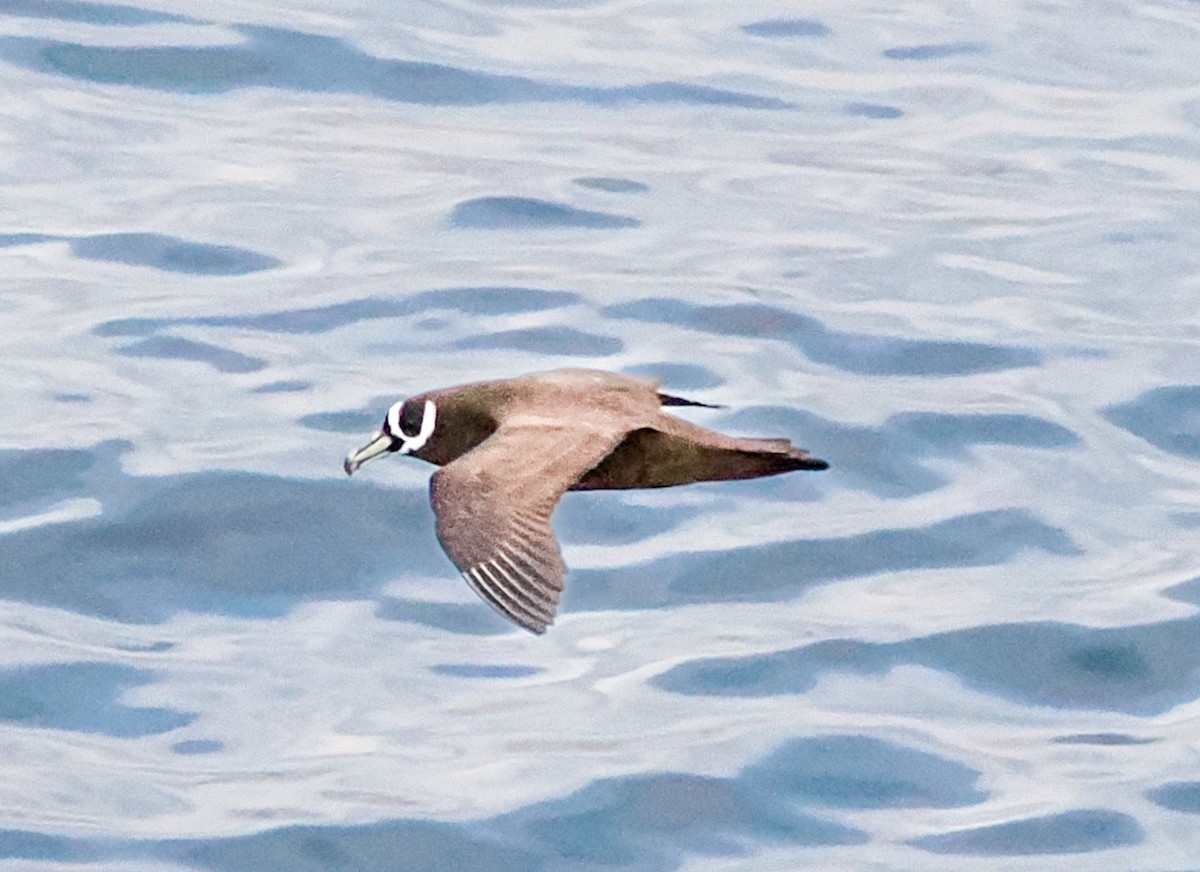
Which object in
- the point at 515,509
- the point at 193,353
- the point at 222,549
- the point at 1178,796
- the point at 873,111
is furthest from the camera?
the point at 873,111

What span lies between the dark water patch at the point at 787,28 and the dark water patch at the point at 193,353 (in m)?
6.14

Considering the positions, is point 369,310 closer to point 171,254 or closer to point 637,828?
point 171,254

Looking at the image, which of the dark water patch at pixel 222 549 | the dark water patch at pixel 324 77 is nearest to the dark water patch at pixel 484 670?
the dark water patch at pixel 222 549

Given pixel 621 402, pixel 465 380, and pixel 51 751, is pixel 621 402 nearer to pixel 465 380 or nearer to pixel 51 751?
pixel 51 751

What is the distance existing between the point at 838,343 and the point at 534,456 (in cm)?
499

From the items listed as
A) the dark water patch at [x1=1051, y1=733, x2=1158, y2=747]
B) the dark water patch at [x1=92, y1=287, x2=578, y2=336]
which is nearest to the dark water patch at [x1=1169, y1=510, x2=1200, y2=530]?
the dark water patch at [x1=1051, y1=733, x2=1158, y2=747]

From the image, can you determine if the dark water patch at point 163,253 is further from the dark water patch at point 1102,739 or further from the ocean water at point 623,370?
the dark water patch at point 1102,739

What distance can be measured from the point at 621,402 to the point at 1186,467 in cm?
389

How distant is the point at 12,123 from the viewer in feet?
51.4

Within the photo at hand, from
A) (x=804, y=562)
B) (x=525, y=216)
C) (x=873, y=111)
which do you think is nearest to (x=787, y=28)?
(x=873, y=111)

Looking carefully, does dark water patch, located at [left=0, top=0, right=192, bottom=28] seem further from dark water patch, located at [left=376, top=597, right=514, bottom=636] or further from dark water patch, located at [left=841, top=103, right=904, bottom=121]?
dark water patch, located at [left=376, top=597, right=514, bottom=636]

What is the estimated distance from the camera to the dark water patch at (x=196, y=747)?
9.38 meters

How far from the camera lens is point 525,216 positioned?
14.6 meters

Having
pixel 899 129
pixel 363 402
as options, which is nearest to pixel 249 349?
pixel 363 402
